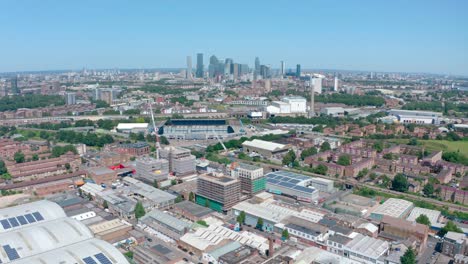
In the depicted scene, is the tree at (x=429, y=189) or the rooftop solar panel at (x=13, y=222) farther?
the tree at (x=429, y=189)

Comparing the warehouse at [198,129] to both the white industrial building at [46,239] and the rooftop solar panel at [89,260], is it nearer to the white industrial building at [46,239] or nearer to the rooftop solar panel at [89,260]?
the white industrial building at [46,239]

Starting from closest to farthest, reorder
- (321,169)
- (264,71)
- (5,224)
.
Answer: (5,224) < (321,169) < (264,71)

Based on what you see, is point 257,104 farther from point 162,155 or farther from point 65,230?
point 65,230

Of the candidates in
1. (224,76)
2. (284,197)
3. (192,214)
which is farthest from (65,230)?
(224,76)

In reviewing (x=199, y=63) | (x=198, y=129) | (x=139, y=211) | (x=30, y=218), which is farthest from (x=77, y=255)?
(x=199, y=63)

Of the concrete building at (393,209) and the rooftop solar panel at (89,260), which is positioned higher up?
the rooftop solar panel at (89,260)

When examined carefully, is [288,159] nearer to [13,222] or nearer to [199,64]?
[13,222]

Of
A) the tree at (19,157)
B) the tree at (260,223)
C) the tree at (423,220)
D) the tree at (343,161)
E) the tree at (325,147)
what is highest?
the tree at (325,147)

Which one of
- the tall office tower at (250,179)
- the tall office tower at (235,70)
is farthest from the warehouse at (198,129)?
the tall office tower at (235,70)
